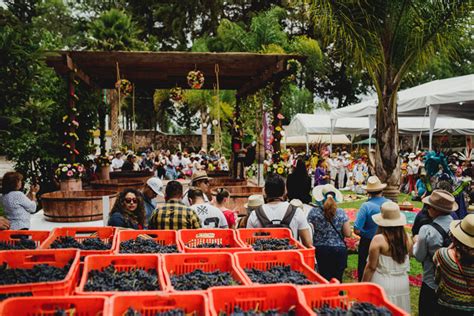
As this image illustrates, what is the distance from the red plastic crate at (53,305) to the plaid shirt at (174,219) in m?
2.19

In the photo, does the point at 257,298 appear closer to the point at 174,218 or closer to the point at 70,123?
the point at 174,218

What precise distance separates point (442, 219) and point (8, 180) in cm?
527

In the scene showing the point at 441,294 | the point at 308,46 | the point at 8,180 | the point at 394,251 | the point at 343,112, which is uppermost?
the point at 308,46

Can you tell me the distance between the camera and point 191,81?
1102cm

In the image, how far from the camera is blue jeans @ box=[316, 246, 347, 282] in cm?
468

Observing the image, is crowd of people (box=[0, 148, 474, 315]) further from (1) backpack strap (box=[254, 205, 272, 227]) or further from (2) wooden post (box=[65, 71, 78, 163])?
(2) wooden post (box=[65, 71, 78, 163])

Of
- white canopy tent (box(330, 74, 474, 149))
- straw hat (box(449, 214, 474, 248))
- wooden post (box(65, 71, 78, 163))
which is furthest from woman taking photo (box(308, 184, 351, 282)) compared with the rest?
wooden post (box(65, 71, 78, 163))

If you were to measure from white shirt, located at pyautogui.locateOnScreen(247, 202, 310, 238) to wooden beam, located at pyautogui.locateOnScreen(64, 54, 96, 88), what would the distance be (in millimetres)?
7173

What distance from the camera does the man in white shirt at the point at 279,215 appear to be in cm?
427

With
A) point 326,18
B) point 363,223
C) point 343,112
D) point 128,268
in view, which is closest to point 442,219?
point 363,223

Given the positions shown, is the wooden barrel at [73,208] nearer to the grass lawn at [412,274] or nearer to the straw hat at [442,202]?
the grass lawn at [412,274]

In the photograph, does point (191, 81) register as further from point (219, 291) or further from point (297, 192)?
point (219, 291)

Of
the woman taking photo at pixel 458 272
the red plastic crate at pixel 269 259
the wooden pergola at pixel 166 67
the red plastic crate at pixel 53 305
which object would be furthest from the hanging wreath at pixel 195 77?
the red plastic crate at pixel 53 305

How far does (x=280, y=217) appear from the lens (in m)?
4.30
